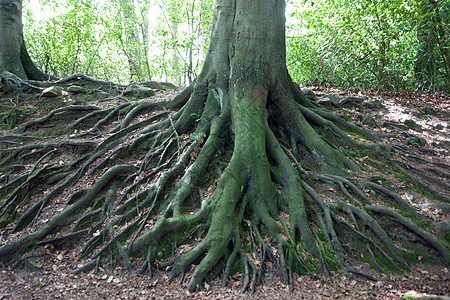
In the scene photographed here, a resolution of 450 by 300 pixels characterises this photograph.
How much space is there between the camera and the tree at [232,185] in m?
3.76

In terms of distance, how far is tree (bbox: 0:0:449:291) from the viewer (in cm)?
376

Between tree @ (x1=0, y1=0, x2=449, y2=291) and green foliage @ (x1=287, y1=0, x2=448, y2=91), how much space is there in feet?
15.3

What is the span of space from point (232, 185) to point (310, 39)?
9.03 m

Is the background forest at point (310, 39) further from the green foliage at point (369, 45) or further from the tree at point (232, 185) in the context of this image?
the tree at point (232, 185)

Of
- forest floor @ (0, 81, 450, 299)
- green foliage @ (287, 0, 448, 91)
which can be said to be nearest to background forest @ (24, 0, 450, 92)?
green foliage @ (287, 0, 448, 91)

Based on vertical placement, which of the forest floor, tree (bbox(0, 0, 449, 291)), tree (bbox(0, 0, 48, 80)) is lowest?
Result: the forest floor

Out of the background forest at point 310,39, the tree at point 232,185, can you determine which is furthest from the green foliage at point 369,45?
the tree at point 232,185

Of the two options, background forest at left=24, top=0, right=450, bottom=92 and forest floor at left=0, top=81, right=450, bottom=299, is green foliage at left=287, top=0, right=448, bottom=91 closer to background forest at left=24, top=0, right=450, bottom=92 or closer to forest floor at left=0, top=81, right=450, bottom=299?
background forest at left=24, top=0, right=450, bottom=92

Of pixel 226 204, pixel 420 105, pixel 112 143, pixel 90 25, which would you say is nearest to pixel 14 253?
pixel 112 143

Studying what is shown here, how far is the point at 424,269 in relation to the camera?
3592 millimetres

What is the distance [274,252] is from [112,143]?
3972 millimetres

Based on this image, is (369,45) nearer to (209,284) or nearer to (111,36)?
(209,284)

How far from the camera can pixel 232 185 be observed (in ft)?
13.8

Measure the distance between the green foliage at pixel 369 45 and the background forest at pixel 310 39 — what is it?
0.10 ft
